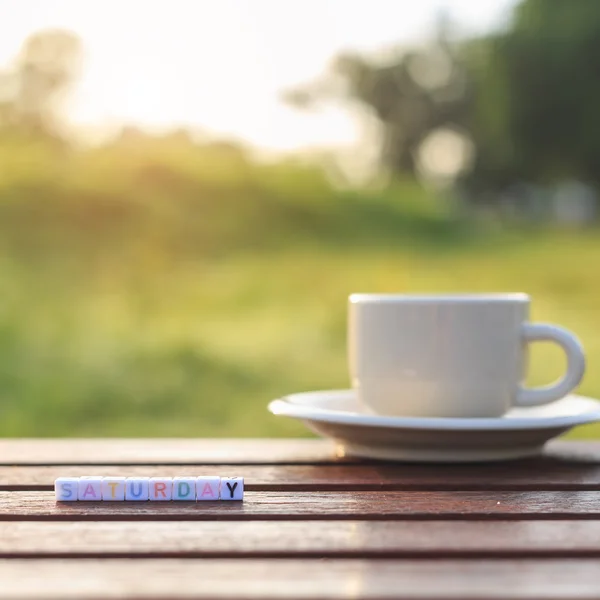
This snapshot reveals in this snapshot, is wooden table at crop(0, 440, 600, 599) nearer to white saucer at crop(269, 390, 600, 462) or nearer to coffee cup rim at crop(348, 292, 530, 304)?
white saucer at crop(269, 390, 600, 462)

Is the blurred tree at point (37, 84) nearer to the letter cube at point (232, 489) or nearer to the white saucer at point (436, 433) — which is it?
the white saucer at point (436, 433)

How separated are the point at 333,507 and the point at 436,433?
15 centimetres

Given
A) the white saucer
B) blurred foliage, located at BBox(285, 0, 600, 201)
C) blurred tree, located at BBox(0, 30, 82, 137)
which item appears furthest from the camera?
blurred foliage, located at BBox(285, 0, 600, 201)

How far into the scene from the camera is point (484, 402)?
0.75 m

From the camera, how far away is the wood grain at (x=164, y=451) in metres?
0.76

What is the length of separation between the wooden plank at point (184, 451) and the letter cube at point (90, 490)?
16cm

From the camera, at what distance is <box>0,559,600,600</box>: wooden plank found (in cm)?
41

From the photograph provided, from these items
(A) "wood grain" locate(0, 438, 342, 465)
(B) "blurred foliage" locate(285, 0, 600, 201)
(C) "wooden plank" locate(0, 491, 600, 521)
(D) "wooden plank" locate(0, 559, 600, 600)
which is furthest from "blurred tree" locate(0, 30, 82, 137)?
(D) "wooden plank" locate(0, 559, 600, 600)

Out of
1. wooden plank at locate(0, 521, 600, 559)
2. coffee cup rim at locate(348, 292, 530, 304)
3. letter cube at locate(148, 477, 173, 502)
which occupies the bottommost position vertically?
wooden plank at locate(0, 521, 600, 559)

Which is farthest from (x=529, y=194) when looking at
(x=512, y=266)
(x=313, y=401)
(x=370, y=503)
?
(x=370, y=503)

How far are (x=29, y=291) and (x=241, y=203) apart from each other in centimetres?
82

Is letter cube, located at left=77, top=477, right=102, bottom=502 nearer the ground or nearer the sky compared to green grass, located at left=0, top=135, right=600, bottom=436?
nearer the ground

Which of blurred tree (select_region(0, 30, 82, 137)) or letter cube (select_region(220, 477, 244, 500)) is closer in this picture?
letter cube (select_region(220, 477, 244, 500))

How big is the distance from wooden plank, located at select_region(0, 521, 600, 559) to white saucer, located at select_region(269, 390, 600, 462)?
0.50 ft
